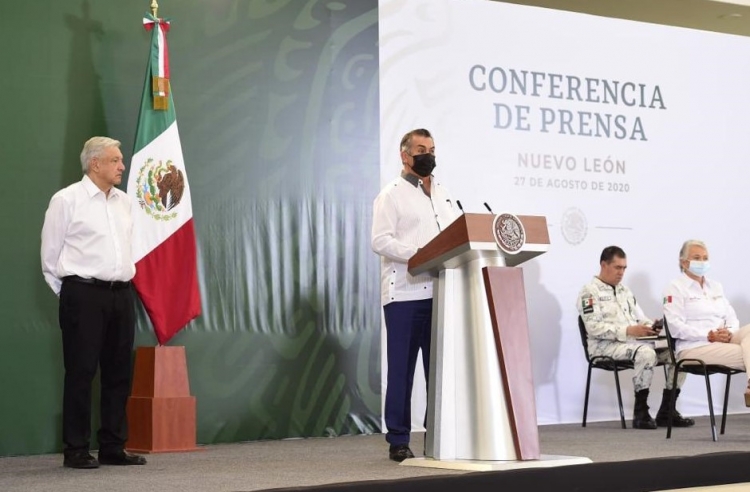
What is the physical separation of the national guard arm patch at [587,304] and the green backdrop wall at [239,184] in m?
1.32

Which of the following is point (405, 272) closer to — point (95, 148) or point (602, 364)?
point (95, 148)

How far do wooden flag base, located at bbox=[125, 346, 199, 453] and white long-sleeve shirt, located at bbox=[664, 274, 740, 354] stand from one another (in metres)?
2.78

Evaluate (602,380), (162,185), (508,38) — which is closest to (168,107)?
(162,185)

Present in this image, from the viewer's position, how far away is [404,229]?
4.75 m

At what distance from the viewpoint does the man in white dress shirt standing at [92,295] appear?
467 centimetres

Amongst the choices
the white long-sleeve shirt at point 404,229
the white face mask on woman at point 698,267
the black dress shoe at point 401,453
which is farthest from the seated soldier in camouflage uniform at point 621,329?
the black dress shoe at point 401,453

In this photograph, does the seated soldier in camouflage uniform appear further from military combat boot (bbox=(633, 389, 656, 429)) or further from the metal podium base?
the metal podium base

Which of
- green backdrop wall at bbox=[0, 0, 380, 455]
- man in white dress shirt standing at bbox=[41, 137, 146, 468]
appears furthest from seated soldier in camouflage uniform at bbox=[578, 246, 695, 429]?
man in white dress shirt standing at bbox=[41, 137, 146, 468]

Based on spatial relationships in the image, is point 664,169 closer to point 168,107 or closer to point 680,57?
point 680,57

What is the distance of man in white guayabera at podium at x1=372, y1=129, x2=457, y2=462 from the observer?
15.2ft

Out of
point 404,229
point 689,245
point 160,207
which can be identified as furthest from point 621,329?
point 160,207

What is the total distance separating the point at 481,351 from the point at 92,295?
180 centimetres

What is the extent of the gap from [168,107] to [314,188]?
1.13m

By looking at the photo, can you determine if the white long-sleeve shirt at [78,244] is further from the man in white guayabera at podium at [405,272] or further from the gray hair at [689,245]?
the gray hair at [689,245]
